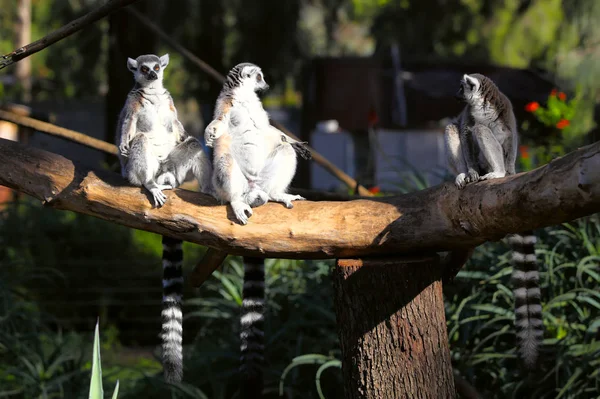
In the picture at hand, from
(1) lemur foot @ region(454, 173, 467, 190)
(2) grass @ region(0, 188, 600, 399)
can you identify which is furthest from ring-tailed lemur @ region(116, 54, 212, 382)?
(1) lemur foot @ region(454, 173, 467, 190)

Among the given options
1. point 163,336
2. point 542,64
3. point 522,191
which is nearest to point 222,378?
point 163,336

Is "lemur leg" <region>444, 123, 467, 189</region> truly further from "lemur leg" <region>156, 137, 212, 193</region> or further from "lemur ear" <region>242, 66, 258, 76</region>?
"lemur leg" <region>156, 137, 212, 193</region>

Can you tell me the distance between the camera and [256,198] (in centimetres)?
336

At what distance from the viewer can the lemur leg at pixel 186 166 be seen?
3.64 m

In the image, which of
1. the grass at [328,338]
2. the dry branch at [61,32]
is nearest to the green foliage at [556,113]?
the grass at [328,338]

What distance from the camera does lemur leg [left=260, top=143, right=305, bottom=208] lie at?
12.0 feet

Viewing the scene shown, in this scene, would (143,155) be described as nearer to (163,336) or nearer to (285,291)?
(163,336)

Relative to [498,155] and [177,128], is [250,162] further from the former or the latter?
[498,155]

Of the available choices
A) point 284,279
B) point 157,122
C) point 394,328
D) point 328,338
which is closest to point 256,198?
point 157,122

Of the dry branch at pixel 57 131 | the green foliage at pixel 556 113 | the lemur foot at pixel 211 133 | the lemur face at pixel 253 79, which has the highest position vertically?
the green foliage at pixel 556 113

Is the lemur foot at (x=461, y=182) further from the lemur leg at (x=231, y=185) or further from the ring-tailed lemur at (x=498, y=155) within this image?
the lemur leg at (x=231, y=185)

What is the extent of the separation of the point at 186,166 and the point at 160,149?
176 mm

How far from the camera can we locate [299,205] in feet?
10.3

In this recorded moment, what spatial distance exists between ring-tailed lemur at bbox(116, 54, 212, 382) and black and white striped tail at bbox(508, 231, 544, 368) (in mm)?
1534
